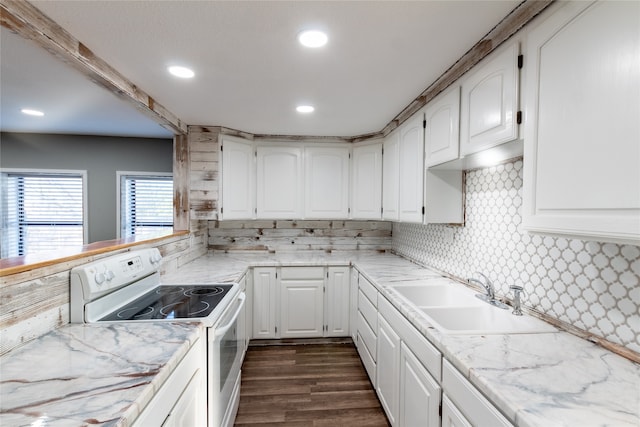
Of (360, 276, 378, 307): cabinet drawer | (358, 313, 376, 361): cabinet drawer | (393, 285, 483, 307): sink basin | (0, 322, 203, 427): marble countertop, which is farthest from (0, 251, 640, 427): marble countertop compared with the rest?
(358, 313, 376, 361): cabinet drawer

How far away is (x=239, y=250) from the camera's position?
349 cm

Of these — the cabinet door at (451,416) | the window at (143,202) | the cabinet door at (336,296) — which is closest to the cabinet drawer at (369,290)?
the cabinet door at (336,296)

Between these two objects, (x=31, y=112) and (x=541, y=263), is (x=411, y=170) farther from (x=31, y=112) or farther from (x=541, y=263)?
(x=31, y=112)

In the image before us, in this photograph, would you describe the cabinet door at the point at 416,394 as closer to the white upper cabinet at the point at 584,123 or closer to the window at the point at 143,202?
the white upper cabinet at the point at 584,123

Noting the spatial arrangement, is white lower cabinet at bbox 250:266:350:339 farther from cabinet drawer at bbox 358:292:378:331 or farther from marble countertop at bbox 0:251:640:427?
marble countertop at bbox 0:251:640:427

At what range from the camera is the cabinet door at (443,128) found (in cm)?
166

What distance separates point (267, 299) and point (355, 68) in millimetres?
2234

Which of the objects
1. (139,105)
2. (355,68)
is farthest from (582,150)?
(139,105)

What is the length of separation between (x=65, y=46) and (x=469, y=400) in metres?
2.23

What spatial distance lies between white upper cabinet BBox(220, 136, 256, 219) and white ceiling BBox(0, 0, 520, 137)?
0.40 meters

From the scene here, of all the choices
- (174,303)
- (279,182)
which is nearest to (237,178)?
(279,182)

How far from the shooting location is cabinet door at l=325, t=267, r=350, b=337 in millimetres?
3008

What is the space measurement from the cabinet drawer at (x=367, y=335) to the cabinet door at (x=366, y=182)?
1.07 m

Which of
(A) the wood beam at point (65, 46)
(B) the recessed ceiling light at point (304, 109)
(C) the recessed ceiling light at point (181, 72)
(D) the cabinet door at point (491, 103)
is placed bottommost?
(D) the cabinet door at point (491, 103)
